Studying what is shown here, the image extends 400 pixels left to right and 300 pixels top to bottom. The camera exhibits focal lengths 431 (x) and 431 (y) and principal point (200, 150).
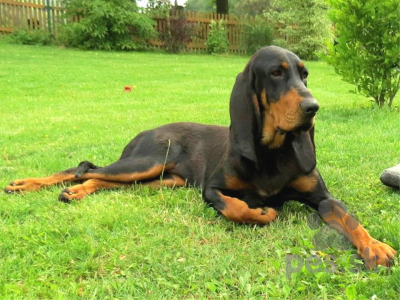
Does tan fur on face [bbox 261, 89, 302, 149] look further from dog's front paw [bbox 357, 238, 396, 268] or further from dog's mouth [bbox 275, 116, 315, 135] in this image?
dog's front paw [bbox 357, 238, 396, 268]

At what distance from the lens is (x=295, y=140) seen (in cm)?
312

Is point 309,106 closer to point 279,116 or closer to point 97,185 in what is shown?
point 279,116

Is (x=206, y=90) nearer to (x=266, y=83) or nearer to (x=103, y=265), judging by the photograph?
(x=266, y=83)

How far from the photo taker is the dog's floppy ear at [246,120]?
10.1ft

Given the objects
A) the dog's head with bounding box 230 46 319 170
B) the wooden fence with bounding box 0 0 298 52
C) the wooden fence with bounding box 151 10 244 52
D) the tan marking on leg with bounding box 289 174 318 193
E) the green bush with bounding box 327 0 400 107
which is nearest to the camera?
the dog's head with bounding box 230 46 319 170

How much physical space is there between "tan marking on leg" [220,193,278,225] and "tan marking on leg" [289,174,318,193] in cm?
28

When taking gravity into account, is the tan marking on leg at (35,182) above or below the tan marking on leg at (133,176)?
below

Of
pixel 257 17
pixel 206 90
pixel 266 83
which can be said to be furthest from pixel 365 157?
pixel 257 17

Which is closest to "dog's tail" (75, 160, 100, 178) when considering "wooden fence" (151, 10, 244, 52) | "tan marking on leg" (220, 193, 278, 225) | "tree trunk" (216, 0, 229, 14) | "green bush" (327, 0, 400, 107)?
"tan marking on leg" (220, 193, 278, 225)

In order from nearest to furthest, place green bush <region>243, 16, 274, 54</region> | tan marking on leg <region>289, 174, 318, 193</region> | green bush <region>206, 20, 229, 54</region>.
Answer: tan marking on leg <region>289, 174, 318, 193</region>, green bush <region>243, 16, 274, 54</region>, green bush <region>206, 20, 229, 54</region>

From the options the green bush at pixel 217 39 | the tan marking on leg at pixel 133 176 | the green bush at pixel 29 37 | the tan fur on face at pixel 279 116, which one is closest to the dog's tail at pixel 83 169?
the tan marking on leg at pixel 133 176

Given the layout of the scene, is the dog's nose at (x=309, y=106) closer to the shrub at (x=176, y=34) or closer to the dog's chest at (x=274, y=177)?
the dog's chest at (x=274, y=177)

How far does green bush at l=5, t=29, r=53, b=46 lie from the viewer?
2170 centimetres

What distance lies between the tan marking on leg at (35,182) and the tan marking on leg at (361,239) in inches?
95.9
